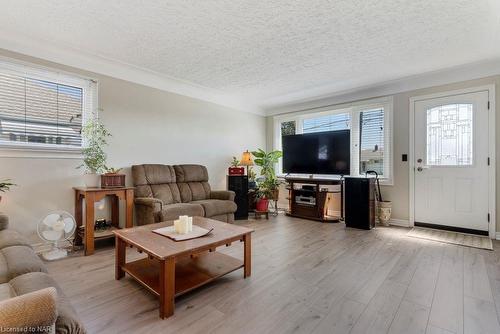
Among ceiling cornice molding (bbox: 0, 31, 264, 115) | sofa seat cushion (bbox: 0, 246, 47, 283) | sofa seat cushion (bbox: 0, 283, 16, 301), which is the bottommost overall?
sofa seat cushion (bbox: 0, 283, 16, 301)

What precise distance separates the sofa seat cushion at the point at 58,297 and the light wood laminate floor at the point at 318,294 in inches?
20.9

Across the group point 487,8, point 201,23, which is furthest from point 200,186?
point 487,8

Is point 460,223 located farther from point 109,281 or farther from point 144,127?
point 144,127

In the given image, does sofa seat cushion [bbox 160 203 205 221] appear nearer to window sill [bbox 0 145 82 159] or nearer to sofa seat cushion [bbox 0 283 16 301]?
window sill [bbox 0 145 82 159]

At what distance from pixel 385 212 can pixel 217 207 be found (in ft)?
9.10

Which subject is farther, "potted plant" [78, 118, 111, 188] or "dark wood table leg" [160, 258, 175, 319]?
"potted plant" [78, 118, 111, 188]

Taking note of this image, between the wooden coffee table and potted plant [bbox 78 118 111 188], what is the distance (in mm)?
1236

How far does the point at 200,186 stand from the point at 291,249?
1.90 meters

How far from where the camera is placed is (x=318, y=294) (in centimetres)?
192

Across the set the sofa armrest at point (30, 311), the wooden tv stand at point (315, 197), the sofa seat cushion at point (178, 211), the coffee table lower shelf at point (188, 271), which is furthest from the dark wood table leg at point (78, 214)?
the wooden tv stand at point (315, 197)

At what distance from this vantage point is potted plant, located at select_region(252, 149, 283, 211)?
4.80 metres

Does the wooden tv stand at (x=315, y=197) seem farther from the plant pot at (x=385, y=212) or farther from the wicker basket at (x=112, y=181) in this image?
the wicker basket at (x=112, y=181)

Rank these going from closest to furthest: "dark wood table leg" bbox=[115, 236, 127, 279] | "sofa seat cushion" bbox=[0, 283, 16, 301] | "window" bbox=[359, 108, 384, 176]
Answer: "sofa seat cushion" bbox=[0, 283, 16, 301] → "dark wood table leg" bbox=[115, 236, 127, 279] → "window" bbox=[359, 108, 384, 176]

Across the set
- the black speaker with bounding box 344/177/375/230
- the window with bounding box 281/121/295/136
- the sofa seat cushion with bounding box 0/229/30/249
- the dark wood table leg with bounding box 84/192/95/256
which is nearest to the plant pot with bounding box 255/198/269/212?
the black speaker with bounding box 344/177/375/230
